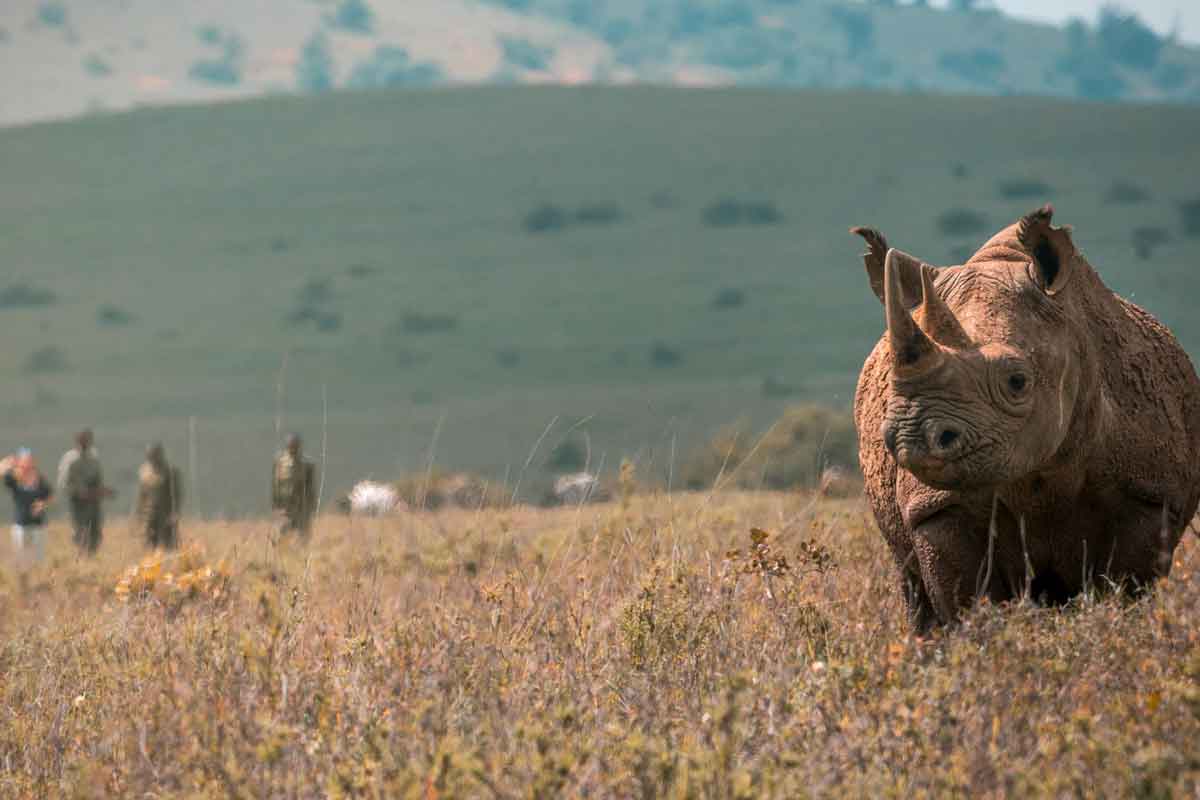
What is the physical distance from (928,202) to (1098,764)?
2931 inches

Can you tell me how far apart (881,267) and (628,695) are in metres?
2.07

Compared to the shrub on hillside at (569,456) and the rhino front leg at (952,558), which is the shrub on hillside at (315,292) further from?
the rhino front leg at (952,558)

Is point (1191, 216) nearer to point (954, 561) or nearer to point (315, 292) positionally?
point (315, 292)

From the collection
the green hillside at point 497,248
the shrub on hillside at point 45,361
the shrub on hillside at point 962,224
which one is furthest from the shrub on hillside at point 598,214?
the shrub on hillside at point 45,361

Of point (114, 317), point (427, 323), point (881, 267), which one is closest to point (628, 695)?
point (881, 267)

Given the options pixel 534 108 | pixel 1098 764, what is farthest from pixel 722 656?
pixel 534 108

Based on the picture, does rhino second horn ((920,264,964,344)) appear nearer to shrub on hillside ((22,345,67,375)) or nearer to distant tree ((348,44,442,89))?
shrub on hillside ((22,345,67,375))

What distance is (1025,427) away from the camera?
5684 millimetres

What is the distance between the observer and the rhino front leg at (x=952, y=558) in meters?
6.25

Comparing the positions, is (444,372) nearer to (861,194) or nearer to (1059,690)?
(861,194)

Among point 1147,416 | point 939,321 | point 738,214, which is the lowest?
point 738,214

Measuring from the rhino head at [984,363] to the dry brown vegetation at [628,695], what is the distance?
1.87 ft

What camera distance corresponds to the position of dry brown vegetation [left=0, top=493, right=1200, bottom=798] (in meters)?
4.65

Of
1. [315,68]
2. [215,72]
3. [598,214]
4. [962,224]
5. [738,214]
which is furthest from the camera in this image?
[315,68]
